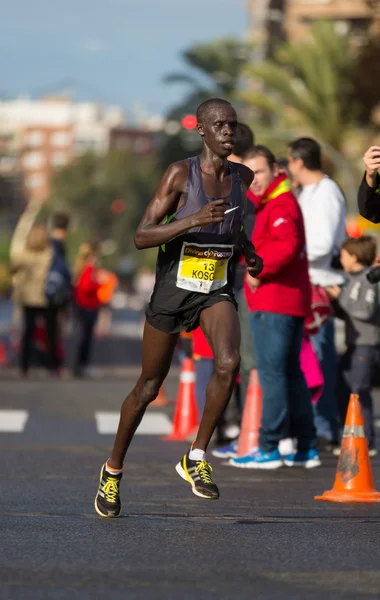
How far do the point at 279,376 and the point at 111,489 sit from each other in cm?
279

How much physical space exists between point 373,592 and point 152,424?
8.81 metres

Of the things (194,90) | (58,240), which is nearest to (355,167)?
(194,90)

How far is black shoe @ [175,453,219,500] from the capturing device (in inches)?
293

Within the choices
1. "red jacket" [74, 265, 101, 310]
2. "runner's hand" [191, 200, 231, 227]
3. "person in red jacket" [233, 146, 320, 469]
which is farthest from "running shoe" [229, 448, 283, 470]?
"red jacket" [74, 265, 101, 310]

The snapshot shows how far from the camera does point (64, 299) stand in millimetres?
20422

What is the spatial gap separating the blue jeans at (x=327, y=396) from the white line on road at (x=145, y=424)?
220cm

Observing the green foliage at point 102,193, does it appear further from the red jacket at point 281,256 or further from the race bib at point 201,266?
the race bib at point 201,266

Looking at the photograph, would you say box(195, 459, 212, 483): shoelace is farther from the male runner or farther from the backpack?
the backpack

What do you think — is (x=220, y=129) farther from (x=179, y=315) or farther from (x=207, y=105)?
(x=179, y=315)

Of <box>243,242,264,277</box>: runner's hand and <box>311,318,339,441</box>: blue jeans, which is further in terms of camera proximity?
<box>311,318,339,441</box>: blue jeans

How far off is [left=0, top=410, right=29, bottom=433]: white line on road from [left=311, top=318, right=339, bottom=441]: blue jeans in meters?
2.93

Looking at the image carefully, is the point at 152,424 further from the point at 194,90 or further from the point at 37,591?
the point at 194,90

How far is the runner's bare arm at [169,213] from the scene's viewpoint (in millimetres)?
7254

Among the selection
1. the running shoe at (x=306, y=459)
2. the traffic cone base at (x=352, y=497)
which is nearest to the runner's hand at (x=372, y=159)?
the traffic cone base at (x=352, y=497)
